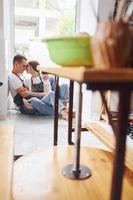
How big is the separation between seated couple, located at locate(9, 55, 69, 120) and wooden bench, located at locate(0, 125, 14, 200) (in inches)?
49.2

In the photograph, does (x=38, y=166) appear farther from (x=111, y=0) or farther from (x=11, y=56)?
(x=11, y=56)

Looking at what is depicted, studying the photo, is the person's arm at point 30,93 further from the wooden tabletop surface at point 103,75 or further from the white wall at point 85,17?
the wooden tabletop surface at point 103,75

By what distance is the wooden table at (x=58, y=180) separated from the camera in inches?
39.6

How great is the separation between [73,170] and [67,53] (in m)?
0.69

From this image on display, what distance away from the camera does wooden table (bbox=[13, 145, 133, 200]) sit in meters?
1.01

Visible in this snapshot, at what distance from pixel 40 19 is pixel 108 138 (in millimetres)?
2499

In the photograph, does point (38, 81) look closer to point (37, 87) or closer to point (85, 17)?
point (37, 87)

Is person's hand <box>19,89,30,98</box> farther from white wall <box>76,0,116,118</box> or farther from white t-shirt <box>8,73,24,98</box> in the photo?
white wall <box>76,0,116,118</box>

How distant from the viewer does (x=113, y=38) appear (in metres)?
0.49

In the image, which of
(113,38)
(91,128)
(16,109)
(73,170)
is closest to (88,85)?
(113,38)

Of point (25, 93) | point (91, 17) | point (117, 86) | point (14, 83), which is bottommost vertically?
point (25, 93)

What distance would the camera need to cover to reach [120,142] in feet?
1.66

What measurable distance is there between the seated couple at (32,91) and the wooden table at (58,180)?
Answer: 1.70 m

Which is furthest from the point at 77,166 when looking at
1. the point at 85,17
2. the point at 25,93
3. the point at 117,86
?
the point at 85,17
